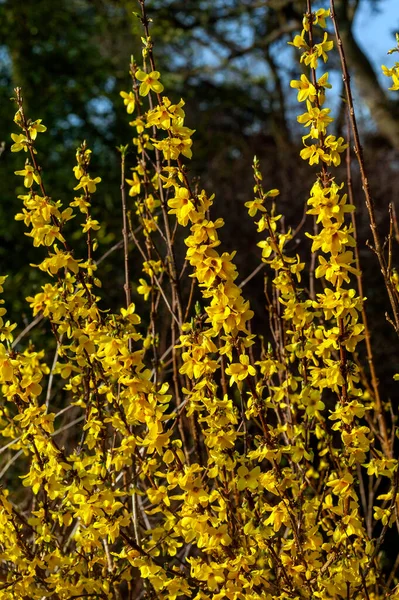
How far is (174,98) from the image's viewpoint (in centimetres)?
862

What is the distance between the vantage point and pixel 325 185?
1.79 m

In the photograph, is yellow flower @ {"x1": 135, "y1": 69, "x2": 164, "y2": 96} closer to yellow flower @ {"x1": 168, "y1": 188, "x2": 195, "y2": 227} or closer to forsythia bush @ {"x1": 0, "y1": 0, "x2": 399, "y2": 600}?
forsythia bush @ {"x1": 0, "y1": 0, "x2": 399, "y2": 600}

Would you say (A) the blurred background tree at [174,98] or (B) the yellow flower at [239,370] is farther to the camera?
(A) the blurred background tree at [174,98]

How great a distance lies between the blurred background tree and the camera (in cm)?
663

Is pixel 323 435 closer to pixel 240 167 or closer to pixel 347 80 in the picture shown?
pixel 347 80

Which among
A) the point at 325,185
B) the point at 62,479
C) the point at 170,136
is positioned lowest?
the point at 62,479

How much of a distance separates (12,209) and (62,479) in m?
4.74

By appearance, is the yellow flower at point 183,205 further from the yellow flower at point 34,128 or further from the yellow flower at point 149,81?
the yellow flower at point 34,128

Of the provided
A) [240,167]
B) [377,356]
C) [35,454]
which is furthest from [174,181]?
[240,167]

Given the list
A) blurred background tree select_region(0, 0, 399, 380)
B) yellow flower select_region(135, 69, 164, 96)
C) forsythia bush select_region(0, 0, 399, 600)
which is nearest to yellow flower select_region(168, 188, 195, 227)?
forsythia bush select_region(0, 0, 399, 600)

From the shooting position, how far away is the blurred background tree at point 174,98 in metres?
6.63

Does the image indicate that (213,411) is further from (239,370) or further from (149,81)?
(149,81)

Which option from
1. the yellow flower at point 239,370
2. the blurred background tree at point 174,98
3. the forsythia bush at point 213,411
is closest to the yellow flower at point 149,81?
the forsythia bush at point 213,411

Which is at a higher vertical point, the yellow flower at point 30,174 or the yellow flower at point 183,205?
the yellow flower at point 30,174
